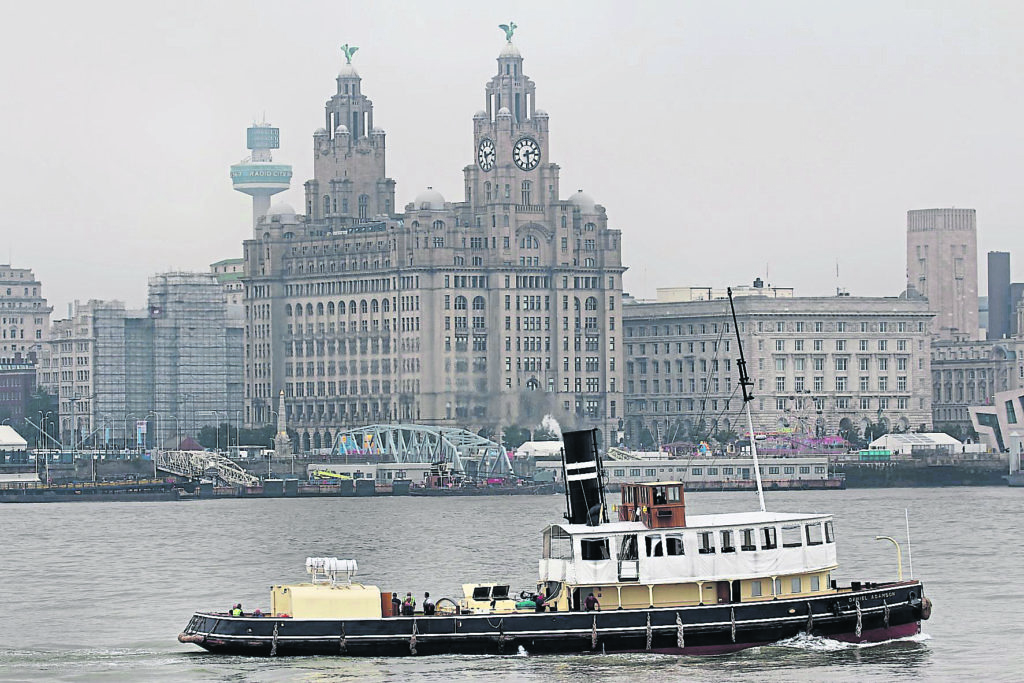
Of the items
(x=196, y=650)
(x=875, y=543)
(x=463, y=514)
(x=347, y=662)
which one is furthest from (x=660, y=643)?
(x=463, y=514)

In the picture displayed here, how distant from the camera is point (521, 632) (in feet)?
270

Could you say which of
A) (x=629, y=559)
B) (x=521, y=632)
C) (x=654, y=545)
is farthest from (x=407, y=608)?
(x=654, y=545)

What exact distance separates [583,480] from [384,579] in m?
32.2

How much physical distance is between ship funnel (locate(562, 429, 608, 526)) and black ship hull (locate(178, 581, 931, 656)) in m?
4.18

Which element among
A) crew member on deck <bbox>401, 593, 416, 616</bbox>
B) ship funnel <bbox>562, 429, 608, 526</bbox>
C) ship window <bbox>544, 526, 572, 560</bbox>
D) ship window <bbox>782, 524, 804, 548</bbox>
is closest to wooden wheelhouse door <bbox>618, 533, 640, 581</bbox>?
ship funnel <bbox>562, 429, 608, 526</bbox>

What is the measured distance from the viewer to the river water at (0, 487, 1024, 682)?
267 ft

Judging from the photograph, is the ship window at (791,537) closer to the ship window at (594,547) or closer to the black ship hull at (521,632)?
the black ship hull at (521,632)

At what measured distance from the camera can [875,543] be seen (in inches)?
5359

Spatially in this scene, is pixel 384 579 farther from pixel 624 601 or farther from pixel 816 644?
pixel 816 644

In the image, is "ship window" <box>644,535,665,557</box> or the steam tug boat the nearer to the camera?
the steam tug boat

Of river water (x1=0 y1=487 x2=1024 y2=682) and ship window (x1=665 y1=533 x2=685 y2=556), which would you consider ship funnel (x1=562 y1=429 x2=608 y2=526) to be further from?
river water (x1=0 y1=487 x2=1024 y2=682)

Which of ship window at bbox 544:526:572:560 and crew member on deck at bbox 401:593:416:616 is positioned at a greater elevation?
ship window at bbox 544:526:572:560

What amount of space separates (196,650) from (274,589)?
4.56m

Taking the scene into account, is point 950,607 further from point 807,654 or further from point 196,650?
point 196,650
